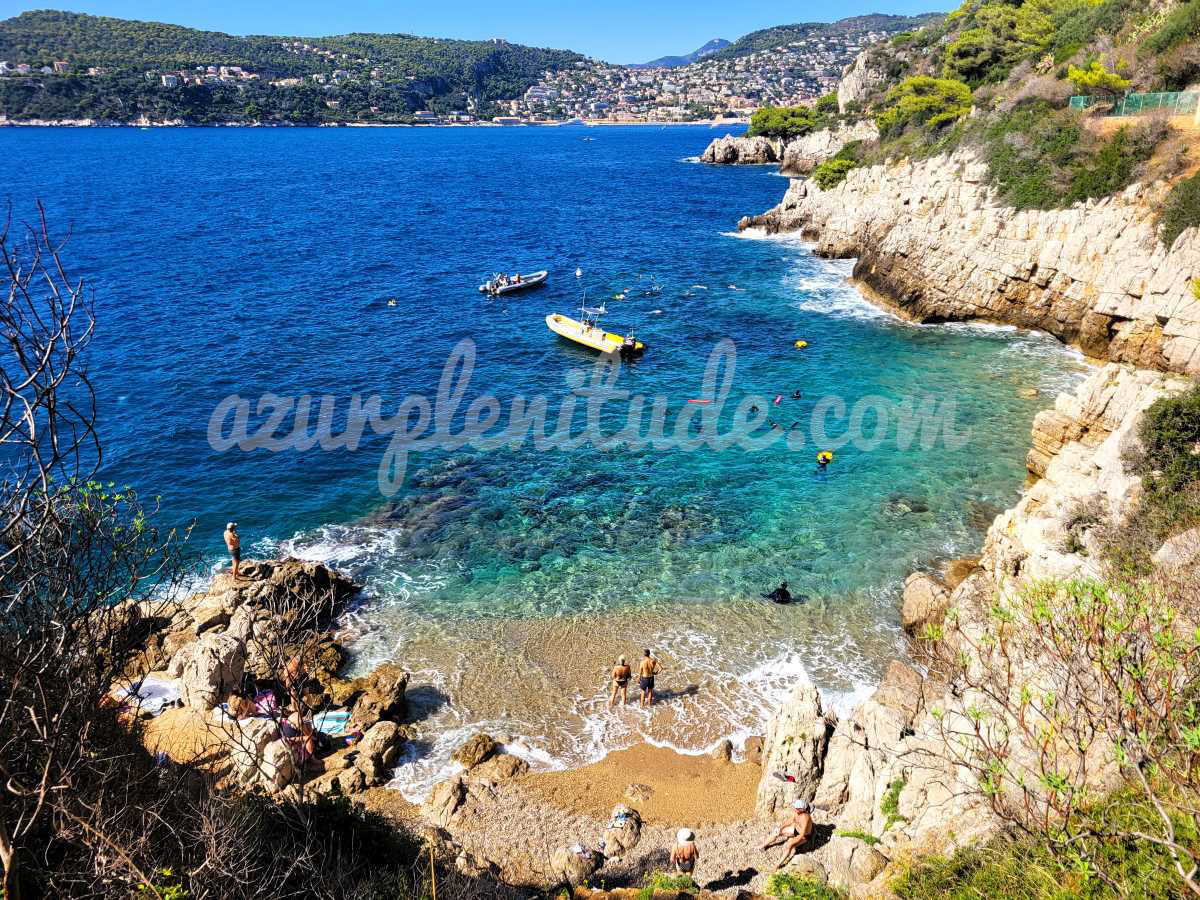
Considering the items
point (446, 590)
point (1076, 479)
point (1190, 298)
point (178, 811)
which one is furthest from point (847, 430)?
point (178, 811)

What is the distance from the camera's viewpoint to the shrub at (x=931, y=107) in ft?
190

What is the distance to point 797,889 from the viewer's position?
424 inches

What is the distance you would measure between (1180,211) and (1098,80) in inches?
613

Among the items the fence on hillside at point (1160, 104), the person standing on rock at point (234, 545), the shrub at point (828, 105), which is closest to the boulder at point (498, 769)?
the person standing on rock at point (234, 545)

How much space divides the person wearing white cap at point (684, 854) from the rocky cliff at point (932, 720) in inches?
81.6

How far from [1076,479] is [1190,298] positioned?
15.1 meters

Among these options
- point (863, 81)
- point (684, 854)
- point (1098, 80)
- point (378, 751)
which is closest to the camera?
point (684, 854)

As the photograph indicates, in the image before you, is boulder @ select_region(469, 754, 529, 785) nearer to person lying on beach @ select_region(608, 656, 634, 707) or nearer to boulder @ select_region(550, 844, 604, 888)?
boulder @ select_region(550, 844, 604, 888)

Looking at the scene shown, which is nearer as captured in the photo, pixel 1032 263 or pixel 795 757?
pixel 795 757

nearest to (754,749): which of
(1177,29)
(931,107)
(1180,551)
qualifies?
(1180,551)

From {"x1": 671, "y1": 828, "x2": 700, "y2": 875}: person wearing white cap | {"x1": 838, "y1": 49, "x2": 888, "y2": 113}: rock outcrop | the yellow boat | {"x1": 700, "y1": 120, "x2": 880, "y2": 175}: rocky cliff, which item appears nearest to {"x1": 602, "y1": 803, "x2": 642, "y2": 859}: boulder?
{"x1": 671, "y1": 828, "x2": 700, "y2": 875}: person wearing white cap

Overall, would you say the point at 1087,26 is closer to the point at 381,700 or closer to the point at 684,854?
the point at 684,854

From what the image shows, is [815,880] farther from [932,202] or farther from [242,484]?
[932,202]

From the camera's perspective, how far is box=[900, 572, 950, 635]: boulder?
749 inches
